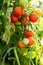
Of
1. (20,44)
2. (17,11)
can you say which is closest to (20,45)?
(20,44)

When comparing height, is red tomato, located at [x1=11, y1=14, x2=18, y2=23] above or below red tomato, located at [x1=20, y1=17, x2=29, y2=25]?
above

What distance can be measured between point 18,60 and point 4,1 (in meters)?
0.21

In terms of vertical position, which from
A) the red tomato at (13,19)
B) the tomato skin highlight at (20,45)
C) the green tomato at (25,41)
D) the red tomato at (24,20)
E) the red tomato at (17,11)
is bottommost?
the tomato skin highlight at (20,45)

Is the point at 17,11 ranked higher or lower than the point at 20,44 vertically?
higher

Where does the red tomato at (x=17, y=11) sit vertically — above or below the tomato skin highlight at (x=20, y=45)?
above

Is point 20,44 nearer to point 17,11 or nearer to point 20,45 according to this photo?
point 20,45

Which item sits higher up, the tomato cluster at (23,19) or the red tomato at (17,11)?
the red tomato at (17,11)

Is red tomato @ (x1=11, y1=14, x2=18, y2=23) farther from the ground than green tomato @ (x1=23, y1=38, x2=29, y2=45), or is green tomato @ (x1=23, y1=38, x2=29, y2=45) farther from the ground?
red tomato @ (x1=11, y1=14, x2=18, y2=23)

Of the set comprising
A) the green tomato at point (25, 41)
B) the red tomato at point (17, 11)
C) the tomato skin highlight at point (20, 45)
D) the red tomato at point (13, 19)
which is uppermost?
the red tomato at point (17, 11)

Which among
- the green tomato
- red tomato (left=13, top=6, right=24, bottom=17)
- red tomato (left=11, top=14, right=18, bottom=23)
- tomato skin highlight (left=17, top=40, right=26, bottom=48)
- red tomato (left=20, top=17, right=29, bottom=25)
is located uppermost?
red tomato (left=13, top=6, right=24, bottom=17)

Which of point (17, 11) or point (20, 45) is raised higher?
point (17, 11)

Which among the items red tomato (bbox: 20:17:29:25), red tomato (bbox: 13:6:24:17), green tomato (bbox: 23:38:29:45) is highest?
red tomato (bbox: 13:6:24:17)

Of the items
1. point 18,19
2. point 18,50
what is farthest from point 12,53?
point 18,19

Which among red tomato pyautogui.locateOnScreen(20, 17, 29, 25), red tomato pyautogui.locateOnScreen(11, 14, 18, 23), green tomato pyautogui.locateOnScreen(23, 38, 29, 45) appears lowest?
green tomato pyautogui.locateOnScreen(23, 38, 29, 45)
